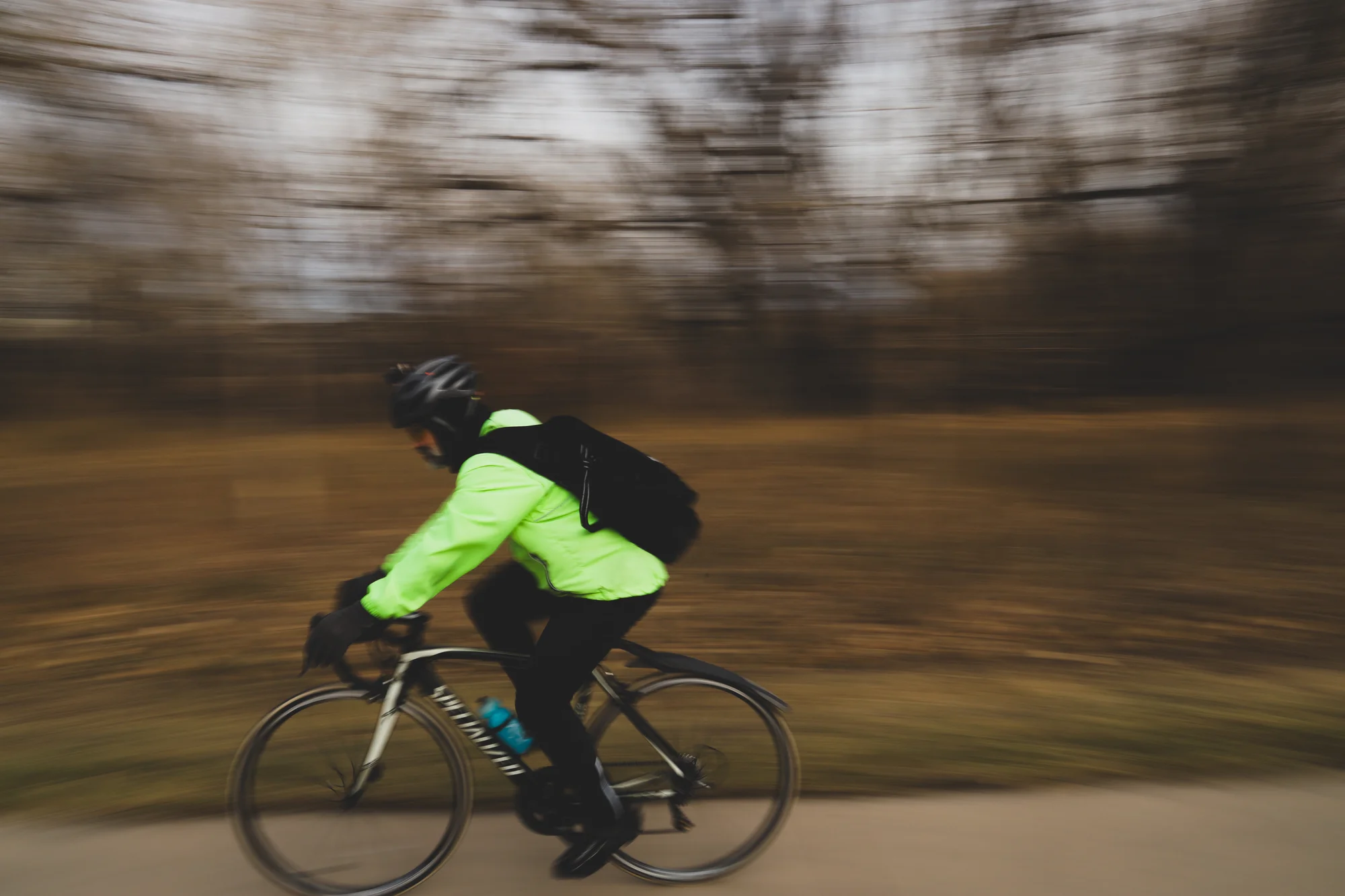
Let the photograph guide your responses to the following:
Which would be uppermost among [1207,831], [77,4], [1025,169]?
[77,4]

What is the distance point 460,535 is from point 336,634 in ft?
1.37

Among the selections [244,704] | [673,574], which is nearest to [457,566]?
[244,704]

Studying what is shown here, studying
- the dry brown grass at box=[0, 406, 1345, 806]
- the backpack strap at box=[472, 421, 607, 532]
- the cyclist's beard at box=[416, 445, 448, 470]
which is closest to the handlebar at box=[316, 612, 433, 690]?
the cyclist's beard at box=[416, 445, 448, 470]

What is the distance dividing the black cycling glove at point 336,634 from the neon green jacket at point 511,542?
35mm

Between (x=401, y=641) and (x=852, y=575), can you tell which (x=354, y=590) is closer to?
(x=401, y=641)

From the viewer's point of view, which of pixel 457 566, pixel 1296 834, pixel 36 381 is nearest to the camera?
pixel 457 566

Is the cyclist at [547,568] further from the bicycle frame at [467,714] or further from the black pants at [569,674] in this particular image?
the bicycle frame at [467,714]

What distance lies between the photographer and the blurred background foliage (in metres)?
5.99

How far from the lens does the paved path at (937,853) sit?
9.69 feet

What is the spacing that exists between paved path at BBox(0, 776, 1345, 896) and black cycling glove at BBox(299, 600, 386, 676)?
93cm

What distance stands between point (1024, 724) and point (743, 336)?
140 inches

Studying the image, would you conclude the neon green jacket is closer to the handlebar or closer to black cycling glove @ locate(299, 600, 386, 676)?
black cycling glove @ locate(299, 600, 386, 676)

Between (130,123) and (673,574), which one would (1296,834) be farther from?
(130,123)

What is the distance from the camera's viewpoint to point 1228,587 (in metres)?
5.91
